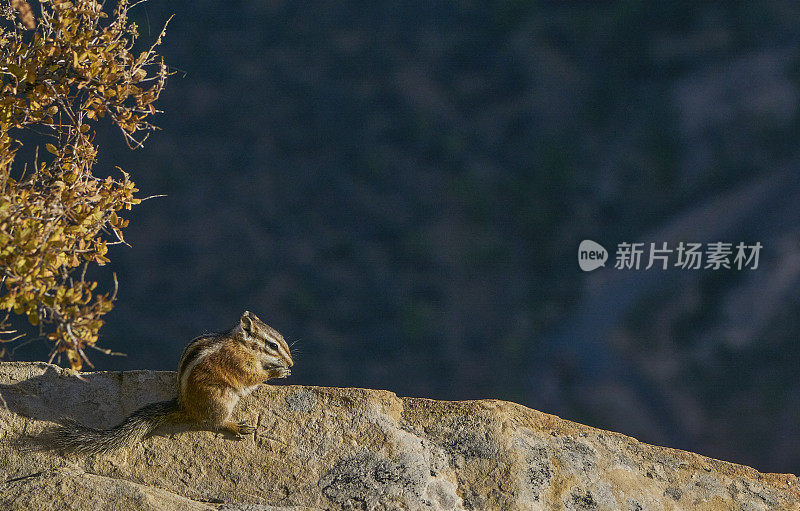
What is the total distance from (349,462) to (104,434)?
1.50 m

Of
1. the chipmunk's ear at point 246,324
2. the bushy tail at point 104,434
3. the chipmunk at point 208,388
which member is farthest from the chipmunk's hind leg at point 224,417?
the chipmunk's ear at point 246,324

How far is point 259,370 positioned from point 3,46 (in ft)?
8.51

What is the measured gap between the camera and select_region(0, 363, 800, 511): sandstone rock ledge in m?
5.12

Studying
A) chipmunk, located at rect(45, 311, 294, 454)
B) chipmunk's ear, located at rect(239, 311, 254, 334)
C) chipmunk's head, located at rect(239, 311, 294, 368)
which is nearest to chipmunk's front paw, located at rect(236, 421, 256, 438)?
Answer: chipmunk, located at rect(45, 311, 294, 454)

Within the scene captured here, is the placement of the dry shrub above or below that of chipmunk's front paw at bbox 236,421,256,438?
above

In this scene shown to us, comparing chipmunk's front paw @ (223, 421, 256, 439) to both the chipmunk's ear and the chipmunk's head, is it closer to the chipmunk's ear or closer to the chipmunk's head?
the chipmunk's head

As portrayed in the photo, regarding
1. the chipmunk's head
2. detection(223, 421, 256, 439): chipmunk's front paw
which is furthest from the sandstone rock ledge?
the chipmunk's head

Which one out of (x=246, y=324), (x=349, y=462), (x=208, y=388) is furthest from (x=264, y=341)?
(x=349, y=462)

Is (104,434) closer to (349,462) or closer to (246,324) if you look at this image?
(246,324)

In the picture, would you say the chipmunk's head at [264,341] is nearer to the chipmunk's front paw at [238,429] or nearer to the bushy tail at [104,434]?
the chipmunk's front paw at [238,429]

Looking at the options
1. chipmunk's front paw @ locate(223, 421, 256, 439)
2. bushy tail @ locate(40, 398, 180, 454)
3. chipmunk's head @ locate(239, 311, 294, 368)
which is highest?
chipmunk's head @ locate(239, 311, 294, 368)

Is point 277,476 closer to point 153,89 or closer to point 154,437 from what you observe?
point 154,437

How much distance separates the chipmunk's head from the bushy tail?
2.44 feet

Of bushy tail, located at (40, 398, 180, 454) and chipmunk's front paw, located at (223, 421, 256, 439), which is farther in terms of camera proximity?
chipmunk's front paw, located at (223, 421, 256, 439)
